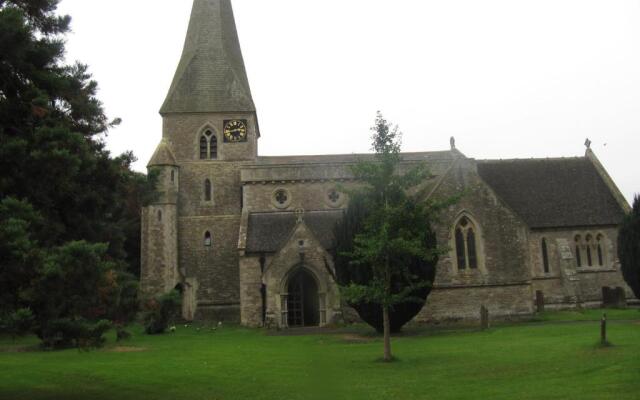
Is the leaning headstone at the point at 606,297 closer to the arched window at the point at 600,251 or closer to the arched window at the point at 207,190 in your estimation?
the arched window at the point at 600,251

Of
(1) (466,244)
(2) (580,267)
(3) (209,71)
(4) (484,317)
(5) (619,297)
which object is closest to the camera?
(4) (484,317)

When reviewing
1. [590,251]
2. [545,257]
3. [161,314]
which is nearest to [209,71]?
[161,314]

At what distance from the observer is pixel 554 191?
37.5 m

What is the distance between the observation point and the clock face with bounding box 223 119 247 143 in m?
38.7

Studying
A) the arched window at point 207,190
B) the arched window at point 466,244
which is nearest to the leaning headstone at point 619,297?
the arched window at point 466,244

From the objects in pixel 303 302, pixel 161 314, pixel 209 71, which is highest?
pixel 209 71

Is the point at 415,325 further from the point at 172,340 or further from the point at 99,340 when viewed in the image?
the point at 99,340

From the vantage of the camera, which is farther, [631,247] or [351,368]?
[631,247]

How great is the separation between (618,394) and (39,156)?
1099 cm

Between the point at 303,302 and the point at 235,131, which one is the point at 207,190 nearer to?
the point at 235,131

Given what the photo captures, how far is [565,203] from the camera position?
36.8 metres

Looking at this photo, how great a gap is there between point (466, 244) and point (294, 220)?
10.4 meters

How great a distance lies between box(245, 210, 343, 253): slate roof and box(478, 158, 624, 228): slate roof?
1088 cm

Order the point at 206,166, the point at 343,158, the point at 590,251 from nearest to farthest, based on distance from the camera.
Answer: the point at 590,251
the point at 206,166
the point at 343,158
